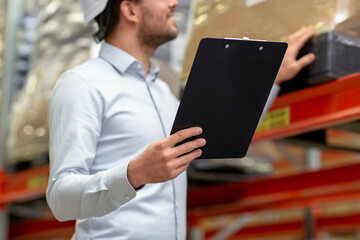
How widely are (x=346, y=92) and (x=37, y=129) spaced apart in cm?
227

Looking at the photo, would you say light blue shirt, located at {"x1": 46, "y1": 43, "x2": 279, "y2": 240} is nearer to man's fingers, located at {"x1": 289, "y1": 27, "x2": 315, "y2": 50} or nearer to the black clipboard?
the black clipboard

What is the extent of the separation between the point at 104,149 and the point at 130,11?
611mm

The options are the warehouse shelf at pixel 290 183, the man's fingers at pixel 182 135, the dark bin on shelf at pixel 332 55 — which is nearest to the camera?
the man's fingers at pixel 182 135

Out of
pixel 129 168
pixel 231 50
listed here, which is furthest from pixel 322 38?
pixel 129 168

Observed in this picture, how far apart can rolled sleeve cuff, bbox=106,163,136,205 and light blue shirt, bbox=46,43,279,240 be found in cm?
6

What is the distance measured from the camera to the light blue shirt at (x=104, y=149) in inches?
78.2

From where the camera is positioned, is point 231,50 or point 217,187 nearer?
point 231,50

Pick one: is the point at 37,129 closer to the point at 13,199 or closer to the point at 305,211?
the point at 13,199

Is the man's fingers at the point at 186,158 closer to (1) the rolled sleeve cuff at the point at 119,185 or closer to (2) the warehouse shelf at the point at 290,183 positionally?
(1) the rolled sleeve cuff at the point at 119,185

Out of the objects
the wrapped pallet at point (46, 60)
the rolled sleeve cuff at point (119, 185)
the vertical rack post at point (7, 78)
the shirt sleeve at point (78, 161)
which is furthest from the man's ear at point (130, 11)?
the vertical rack post at point (7, 78)

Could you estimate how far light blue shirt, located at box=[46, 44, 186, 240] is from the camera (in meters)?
1.98

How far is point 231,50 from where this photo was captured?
5.86 ft

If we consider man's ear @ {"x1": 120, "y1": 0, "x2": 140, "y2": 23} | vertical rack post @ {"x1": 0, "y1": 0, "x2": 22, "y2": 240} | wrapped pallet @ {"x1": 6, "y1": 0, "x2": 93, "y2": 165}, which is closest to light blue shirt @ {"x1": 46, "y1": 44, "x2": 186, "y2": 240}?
man's ear @ {"x1": 120, "y1": 0, "x2": 140, "y2": 23}

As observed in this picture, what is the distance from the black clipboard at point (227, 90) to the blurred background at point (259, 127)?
2.68ft
